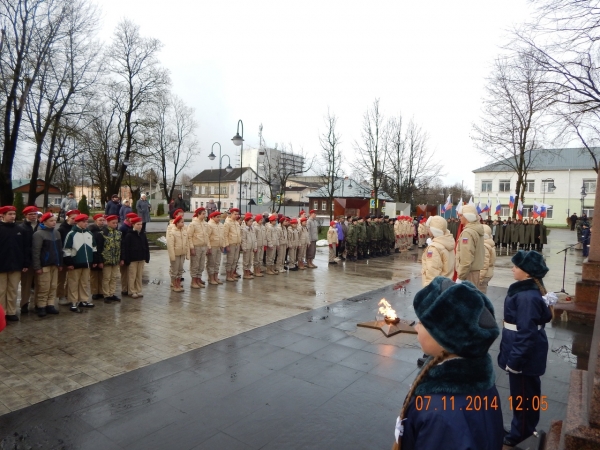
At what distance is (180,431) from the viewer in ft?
13.4

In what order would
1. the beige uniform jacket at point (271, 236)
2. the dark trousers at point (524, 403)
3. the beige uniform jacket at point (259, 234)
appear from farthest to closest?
1. the beige uniform jacket at point (271, 236)
2. the beige uniform jacket at point (259, 234)
3. the dark trousers at point (524, 403)

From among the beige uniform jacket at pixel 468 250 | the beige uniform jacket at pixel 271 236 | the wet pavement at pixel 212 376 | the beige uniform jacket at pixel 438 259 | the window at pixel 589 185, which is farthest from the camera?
the window at pixel 589 185

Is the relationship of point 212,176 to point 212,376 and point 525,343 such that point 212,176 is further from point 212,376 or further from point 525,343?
point 525,343

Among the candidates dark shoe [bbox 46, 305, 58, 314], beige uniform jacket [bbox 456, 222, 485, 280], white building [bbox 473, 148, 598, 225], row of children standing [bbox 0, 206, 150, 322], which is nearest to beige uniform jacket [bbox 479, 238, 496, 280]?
beige uniform jacket [bbox 456, 222, 485, 280]

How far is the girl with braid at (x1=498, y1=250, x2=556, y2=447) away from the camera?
3.66 metres

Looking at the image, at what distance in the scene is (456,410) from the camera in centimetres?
170

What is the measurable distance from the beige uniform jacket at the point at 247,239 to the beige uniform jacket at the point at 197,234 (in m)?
1.74

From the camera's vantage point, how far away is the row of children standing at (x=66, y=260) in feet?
26.0

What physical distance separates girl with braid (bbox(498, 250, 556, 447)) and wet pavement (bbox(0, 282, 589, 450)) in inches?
33.5

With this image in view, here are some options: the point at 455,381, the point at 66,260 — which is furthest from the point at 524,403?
the point at 66,260

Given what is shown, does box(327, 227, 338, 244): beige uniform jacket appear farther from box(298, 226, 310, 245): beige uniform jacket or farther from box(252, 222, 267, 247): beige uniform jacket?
box(252, 222, 267, 247): beige uniform jacket

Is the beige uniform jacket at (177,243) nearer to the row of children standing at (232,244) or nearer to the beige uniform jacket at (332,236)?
the row of children standing at (232,244)

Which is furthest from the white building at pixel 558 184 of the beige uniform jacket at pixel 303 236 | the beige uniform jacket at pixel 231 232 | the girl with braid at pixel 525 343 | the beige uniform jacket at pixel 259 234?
the girl with braid at pixel 525 343

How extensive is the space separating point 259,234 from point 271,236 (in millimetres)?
619
